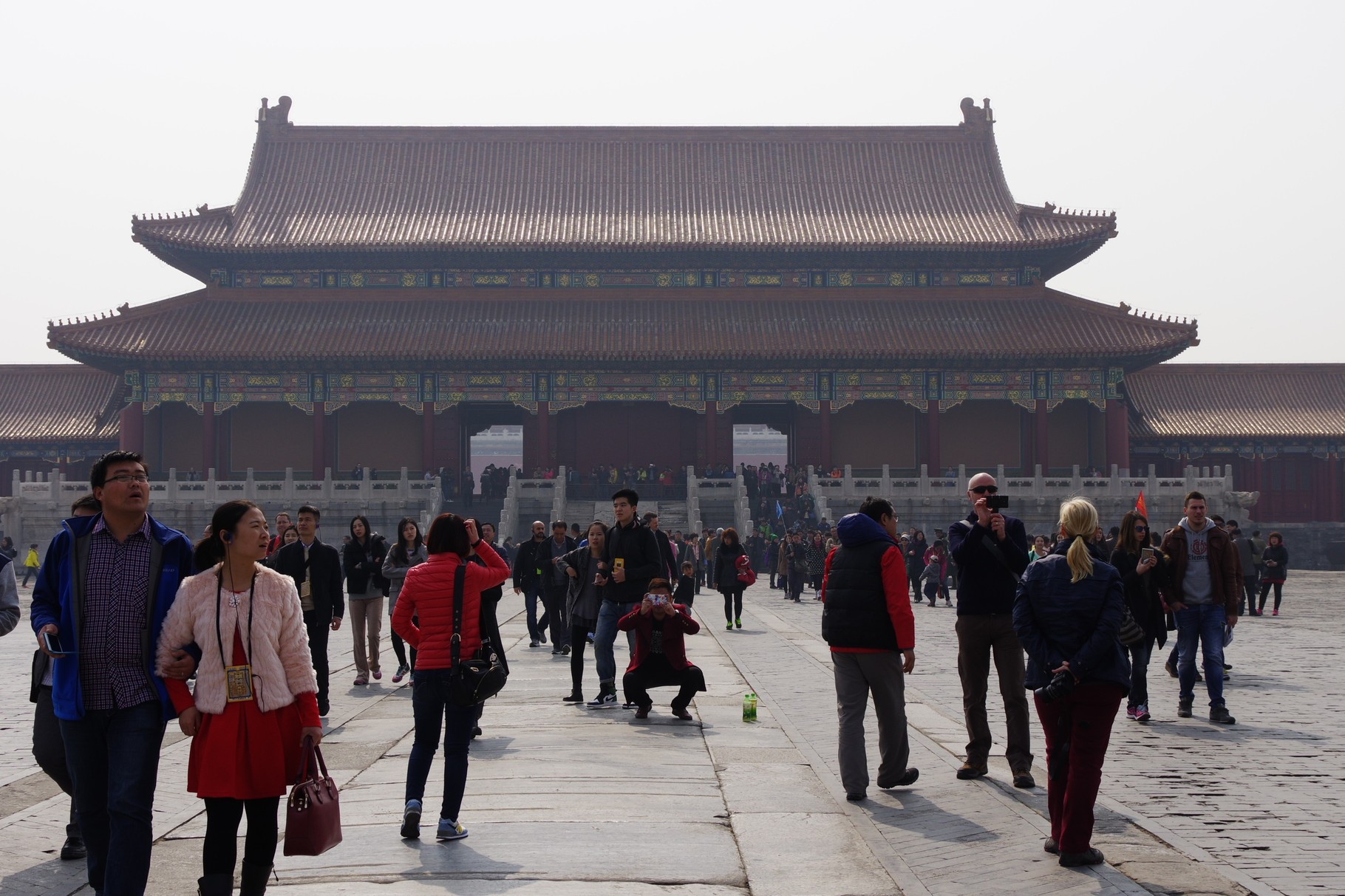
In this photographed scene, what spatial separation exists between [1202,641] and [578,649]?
4425 mm

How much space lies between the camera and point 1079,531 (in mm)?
6527

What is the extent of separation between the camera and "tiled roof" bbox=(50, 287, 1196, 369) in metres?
37.4

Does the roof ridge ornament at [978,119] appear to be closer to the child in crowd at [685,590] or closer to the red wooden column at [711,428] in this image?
the red wooden column at [711,428]

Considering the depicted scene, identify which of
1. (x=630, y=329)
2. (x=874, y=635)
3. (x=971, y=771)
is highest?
(x=630, y=329)

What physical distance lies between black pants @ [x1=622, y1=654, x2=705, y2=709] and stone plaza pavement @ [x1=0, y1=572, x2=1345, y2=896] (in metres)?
0.25

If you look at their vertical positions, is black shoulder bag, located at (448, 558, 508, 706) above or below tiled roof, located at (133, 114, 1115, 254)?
below

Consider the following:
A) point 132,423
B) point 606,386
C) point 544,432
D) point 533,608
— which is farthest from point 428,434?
point 533,608

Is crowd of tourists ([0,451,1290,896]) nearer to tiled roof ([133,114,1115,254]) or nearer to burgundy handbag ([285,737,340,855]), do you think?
burgundy handbag ([285,737,340,855])

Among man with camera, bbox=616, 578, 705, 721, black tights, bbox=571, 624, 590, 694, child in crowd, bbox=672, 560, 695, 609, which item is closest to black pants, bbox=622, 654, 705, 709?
man with camera, bbox=616, 578, 705, 721

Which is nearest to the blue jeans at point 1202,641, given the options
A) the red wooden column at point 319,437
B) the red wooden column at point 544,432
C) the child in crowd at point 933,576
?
the child in crowd at point 933,576

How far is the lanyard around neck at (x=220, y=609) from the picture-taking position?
5188mm

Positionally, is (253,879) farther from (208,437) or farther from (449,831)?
(208,437)

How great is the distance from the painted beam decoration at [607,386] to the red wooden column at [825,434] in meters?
0.30

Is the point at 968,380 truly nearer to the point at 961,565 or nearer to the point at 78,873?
the point at 961,565
